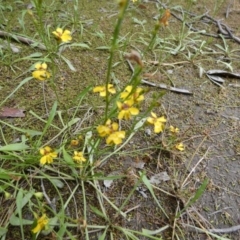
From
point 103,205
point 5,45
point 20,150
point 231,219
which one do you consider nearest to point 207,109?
point 231,219

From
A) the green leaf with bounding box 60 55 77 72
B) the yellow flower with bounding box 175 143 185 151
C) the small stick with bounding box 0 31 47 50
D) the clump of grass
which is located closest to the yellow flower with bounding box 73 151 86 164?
the clump of grass

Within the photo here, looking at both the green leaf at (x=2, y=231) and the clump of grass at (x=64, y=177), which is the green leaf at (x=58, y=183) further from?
the green leaf at (x=2, y=231)

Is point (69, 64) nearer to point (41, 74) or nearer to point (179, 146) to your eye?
point (41, 74)

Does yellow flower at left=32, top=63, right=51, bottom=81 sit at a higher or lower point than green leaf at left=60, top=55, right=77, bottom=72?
higher

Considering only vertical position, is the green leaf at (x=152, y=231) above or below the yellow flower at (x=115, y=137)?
below

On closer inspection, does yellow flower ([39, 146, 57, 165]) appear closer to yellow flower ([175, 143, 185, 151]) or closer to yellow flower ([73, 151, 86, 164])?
yellow flower ([73, 151, 86, 164])

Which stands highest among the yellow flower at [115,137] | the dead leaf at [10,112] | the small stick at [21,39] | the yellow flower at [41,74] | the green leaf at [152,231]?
the yellow flower at [41,74]

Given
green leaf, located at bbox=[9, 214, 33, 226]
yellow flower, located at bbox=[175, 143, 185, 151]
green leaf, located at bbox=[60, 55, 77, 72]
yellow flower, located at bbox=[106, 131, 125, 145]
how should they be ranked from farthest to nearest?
1. green leaf, located at bbox=[60, 55, 77, 72]
2. yellow flower, located at bbox=[175, 143, 185, 151]
3. green leaf, located at bbox=[9, 214, 33, 226]
4. yellow flower, located at bbox=[106, 131, 125, 145]

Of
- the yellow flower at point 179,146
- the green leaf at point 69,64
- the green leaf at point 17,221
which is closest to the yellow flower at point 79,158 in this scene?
the green leaf at point 17,221

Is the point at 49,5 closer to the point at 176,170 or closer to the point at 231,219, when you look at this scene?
the point at 176,170

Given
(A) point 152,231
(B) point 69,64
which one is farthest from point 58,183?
(B) point 69,64
